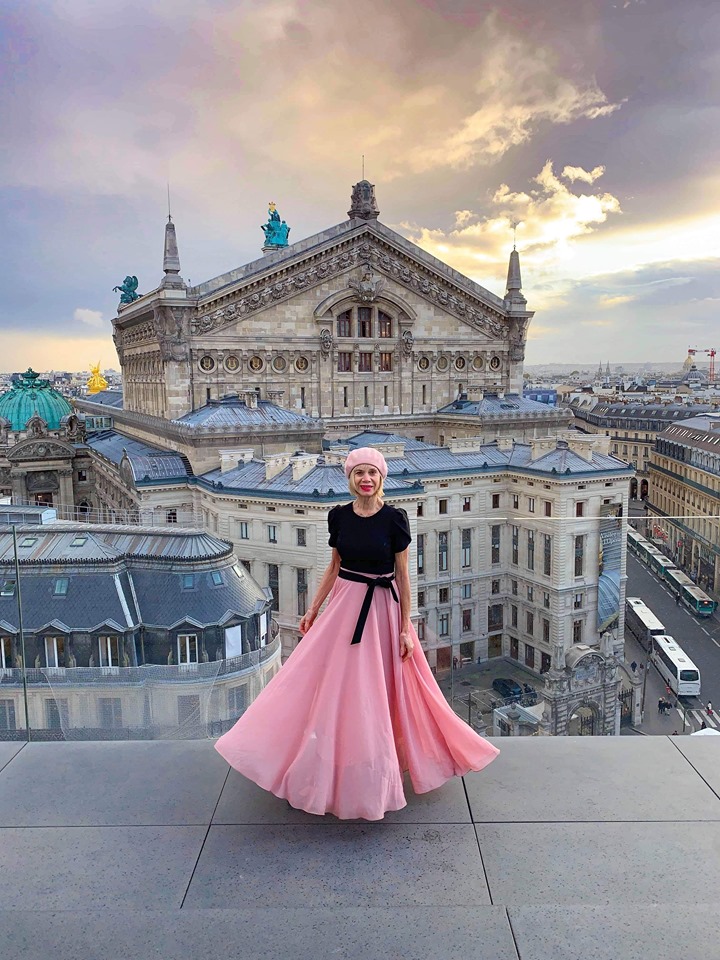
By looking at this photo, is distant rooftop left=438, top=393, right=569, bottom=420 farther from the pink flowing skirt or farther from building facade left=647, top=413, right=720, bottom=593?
the pink flowing skirt

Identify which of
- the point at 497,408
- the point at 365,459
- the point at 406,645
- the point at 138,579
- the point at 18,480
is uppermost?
the point at 365,459

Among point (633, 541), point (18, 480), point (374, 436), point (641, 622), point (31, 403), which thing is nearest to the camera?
point (633, 541)

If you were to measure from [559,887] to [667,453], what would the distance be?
5567 cm

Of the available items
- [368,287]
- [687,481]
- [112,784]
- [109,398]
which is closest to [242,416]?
[368,287]

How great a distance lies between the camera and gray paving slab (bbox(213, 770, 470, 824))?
627 cm

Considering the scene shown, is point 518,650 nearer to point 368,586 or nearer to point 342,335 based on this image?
point 368,586

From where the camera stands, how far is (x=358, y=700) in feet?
20.3

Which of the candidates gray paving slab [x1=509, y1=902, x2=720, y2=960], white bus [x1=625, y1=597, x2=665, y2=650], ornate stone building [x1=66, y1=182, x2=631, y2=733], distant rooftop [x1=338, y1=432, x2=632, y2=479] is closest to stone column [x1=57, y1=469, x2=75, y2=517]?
ornate stone building [x1=66, y1=182, x2=631, y2=733]

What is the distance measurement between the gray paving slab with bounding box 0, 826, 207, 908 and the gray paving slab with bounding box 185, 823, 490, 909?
0.55 ft

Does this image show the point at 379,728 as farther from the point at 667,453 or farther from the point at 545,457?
the point at 667,453

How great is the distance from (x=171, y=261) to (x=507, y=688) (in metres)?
27.4

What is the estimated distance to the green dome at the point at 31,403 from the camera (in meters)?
52.5

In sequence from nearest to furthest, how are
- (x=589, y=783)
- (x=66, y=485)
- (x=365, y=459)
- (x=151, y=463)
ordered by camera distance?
(x=365, y=459) < (x=589, y=783) < (x=151, y=463) < (x=66, y=485)

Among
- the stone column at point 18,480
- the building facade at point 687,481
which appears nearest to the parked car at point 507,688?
the building facade at point 687,481
